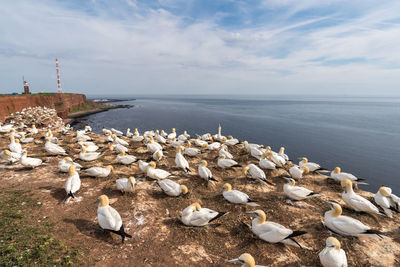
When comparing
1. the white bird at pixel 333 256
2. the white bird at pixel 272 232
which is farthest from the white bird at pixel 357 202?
the white bird at pixel 272 232

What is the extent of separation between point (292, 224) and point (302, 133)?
4750 centimetres

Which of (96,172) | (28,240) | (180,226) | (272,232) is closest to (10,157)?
(96,172)

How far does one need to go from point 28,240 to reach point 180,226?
4590mm

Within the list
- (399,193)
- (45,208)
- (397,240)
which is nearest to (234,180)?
(397,240)

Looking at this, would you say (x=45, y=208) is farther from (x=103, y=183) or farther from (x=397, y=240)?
(x=397, y=240)

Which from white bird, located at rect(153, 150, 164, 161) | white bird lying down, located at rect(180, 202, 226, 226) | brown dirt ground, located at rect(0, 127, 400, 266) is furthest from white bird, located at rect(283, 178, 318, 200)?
white bird, located at rect(153, 150, 164, 161)

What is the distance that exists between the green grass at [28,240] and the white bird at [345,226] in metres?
8.34

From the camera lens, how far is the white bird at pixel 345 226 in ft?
19.6

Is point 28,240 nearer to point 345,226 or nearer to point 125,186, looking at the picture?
point 125,186

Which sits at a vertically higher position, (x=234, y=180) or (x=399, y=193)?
(x=234, y=180)

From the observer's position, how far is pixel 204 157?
15672 millimetres

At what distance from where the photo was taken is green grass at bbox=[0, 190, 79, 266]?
15.4 feet

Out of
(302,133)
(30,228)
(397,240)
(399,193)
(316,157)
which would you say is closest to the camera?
(30,228)

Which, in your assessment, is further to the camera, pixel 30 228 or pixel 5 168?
pixel 5 168
